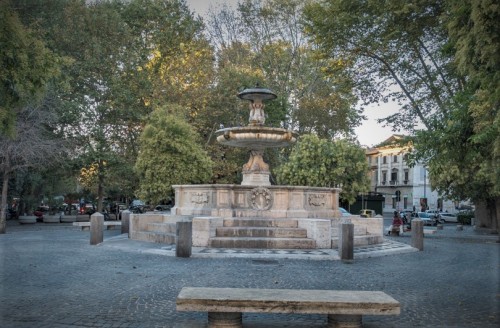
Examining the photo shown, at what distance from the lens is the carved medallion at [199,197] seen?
1638cm

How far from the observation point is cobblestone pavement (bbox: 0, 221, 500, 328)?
6.07 m

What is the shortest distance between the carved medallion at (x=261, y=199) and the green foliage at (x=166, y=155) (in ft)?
40.4

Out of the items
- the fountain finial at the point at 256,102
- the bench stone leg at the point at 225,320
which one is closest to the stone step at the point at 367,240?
the fountain finial at the point at 256,102

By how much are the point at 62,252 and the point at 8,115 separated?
23.1 feet

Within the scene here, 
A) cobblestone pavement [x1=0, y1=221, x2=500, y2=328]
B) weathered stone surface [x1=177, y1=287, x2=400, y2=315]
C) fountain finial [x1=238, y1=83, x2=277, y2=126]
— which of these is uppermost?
fountain finial [x1=238, y1=83, x2=277, y2=126]

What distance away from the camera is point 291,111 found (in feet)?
116

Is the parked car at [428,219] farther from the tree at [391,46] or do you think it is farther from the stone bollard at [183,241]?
the stone bollard at [183,241]

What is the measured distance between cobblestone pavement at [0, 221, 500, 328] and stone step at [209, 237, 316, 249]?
3.55ft

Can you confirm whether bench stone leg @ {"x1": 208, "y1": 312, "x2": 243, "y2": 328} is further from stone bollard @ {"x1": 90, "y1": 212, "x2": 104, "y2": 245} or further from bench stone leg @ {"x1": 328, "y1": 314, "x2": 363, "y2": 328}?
stone bollard @ {"x1": 90, "y1": 212, "x2": 104, "y2": 245}

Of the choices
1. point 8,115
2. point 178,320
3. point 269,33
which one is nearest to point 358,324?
point 178,320

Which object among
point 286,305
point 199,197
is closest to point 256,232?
point 199,197

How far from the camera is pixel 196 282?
8500 mm

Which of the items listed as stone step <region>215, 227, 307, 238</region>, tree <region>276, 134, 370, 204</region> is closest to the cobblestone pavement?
stone step <region>215, 227, 307, 238</region>

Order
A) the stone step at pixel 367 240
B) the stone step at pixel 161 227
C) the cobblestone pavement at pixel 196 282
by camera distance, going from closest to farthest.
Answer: the cobblestone pavement at pixel 196 282
the stone step at pixel 367 240
the stone step at pixel 161 227
